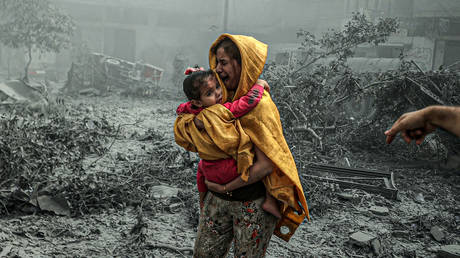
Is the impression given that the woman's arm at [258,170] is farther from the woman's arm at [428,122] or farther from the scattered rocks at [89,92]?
the scattered rocks at [89,92]

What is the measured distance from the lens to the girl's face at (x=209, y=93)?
1623 mm

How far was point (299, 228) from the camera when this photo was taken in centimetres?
399

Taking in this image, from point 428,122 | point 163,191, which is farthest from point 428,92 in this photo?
point 428,122

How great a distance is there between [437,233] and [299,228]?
4.93 feet

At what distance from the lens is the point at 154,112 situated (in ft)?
35.8

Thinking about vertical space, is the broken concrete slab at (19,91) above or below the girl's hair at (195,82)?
below

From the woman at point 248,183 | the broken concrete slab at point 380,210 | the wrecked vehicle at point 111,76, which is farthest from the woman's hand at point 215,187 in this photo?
the wrecked vehicle at point 111,76

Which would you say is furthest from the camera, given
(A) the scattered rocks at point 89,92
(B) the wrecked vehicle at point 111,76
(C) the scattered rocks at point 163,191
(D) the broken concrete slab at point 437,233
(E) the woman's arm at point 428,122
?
(B) the wrecked vehicle at point 111,76

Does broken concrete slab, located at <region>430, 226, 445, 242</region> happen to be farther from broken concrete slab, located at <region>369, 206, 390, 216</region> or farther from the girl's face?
the girl's face

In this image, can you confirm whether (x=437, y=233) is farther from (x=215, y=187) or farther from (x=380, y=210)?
(x=215, y=187)

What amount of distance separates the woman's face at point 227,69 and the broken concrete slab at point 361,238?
2.64 m

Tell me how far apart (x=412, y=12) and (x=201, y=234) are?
17.5 m

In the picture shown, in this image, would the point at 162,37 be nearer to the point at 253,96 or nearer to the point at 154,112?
the point at 154,112

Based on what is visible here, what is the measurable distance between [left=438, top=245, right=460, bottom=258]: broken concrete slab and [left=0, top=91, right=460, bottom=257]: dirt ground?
0.26ft
